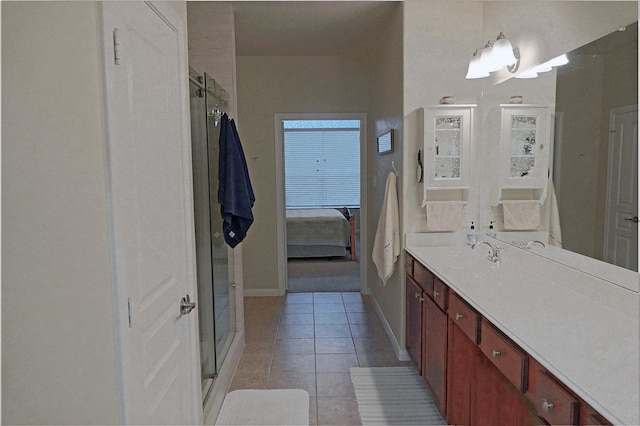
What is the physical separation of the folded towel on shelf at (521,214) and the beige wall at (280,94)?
99.8 inches

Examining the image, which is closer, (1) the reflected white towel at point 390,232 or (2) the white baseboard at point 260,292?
(1) the reflected white towel at point 390,232

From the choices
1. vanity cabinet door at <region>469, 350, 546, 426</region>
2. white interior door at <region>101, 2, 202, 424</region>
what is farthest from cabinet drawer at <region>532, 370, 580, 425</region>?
white interior door at <region>101, 2, 202, 424</region>

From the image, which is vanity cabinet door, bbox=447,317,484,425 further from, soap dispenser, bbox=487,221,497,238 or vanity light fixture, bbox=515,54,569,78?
vanity light fixture, bbox=515,54,569,78

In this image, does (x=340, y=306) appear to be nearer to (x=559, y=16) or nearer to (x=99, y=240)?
(x=559, y=16)

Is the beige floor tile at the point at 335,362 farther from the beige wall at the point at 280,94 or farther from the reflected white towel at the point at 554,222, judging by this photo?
the beige wall at the point at 280,94

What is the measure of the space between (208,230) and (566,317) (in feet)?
6.57

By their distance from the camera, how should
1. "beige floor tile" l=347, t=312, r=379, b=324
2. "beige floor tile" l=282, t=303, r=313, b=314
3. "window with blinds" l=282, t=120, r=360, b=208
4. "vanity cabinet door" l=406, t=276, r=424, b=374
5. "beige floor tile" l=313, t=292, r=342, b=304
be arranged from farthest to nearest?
1. "window with blinds" l=282, t=120, r=360, b=208
2. "beige floor tile" l=313, t=292, r=342, b=304
3. "beige floor tile" l=282, t=303, r=313, b=314
4. "beige floor tile" l=347, t=312, r=379, b=324
5. "vanity cabinet door" l=406, t=276, r=424, b=374

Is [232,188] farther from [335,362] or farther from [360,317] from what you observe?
[360,317]

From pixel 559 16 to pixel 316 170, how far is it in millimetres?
6870

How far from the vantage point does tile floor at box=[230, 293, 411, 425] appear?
2.72 m

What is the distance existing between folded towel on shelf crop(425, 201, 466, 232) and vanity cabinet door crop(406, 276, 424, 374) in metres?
0.46

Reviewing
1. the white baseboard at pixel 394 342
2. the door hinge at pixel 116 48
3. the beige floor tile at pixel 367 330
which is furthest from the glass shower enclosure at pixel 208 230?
the white baseboard at pixel 394 342

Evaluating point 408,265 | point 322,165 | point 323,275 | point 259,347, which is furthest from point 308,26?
point 322,165

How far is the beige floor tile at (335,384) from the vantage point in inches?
108
